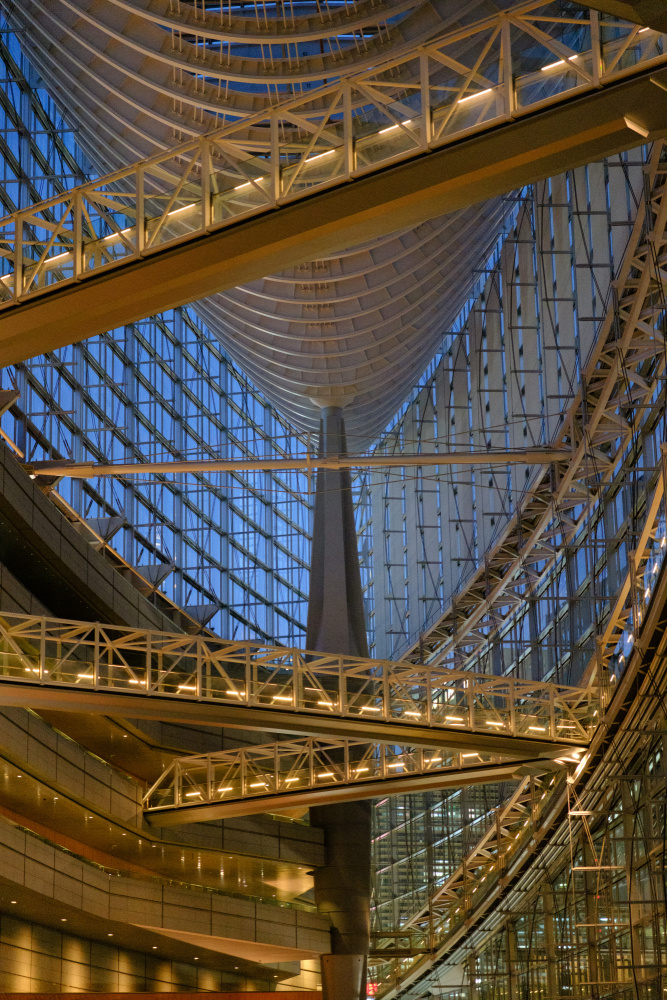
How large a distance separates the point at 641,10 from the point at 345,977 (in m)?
39.6

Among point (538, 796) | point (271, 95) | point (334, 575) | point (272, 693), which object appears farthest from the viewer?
point (334, 575)

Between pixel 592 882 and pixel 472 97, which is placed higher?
pixel 472 97

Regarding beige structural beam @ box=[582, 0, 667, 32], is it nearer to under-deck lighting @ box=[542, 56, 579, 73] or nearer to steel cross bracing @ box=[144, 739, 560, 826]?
under-deck lighting @ box=[542, 56, 579, 73]

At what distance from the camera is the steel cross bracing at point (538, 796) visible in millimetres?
29547

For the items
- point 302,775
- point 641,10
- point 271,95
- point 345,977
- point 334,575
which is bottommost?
point 345,977

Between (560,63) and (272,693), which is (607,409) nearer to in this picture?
(272,693)

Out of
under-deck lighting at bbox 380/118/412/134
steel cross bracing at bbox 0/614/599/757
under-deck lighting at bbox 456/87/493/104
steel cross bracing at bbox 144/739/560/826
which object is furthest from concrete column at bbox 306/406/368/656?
under-deck lighting at bbox 456/87/493/104

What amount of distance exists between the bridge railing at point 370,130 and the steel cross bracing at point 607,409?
38.1 ft

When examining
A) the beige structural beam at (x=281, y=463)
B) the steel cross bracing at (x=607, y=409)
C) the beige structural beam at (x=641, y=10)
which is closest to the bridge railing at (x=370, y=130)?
the beige structural beam at (x=641, y=10)

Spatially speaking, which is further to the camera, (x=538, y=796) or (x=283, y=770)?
(x=538, y=796)

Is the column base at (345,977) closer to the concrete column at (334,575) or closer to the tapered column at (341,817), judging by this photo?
the tapered column at (341,817)

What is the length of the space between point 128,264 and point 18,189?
26.8 m

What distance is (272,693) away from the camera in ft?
102

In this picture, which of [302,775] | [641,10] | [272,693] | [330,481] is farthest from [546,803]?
[641,10]
